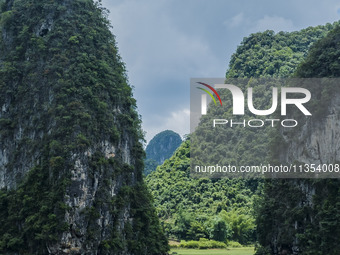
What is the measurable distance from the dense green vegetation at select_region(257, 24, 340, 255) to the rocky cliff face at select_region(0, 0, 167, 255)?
21.8 feet

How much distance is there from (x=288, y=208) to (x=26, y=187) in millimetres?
13040

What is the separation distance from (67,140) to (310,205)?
12207 millimetres

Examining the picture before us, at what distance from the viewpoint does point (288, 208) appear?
1017 inches

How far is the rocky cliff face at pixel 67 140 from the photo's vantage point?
2398cm

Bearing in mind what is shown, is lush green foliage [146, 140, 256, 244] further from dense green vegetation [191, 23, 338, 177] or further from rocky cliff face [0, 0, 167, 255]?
rocky cliff face [0, 0, 167, 255]

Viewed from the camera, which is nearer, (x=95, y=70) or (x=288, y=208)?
(x=288, y=208)

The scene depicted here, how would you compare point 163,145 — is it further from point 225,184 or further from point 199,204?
point 199,204

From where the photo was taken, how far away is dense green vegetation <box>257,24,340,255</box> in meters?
22.7

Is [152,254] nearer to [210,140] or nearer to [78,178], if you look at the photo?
[78,178]

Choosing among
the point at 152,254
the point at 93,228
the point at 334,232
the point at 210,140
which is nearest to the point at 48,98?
the point at 93,228

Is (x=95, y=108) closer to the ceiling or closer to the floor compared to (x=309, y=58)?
closer to the floor

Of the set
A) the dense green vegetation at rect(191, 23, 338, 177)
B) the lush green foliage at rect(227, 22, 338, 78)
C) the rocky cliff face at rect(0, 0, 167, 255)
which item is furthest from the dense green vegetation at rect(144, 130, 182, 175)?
the rocky cliff face at rect(0, 0, 167, 255)

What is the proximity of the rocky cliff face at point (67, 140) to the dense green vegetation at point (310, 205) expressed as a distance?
6.63m

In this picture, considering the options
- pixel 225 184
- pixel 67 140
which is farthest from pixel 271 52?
pixel 67 140
